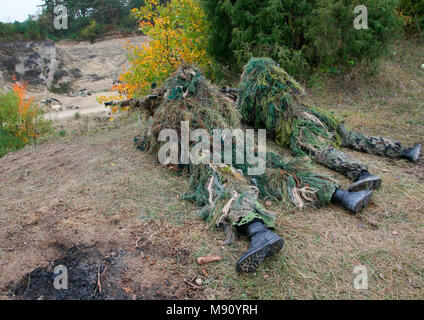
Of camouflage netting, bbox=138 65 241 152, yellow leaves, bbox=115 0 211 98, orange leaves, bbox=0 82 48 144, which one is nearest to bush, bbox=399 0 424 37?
yellow leaves, bbox=115 0 211 98

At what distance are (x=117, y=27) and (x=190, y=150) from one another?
25409 mm

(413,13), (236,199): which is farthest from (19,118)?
(413,13)

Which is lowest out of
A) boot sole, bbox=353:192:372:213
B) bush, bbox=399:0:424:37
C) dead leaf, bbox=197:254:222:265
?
dead leaf, bbox=197:254:222:265

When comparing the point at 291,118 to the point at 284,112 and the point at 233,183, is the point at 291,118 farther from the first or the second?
the point at 233,183

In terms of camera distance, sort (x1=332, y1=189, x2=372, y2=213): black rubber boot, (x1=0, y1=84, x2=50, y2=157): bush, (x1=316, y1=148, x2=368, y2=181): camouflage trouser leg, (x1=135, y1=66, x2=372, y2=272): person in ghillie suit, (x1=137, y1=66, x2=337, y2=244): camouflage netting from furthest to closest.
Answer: (x1=0, y1=84, x2=50, y2=157): bush → (x1=316, y1=148, x2=368, y2=181): camouflage trouser leg → (x1=332, y1=189, x2=372, y2=213): black rubber boot → (x1=137, y1=66, x2=337, y2=244): camouflage netting → (x1=135, y1=66, x2=372, y2=272): person in ghillie suit

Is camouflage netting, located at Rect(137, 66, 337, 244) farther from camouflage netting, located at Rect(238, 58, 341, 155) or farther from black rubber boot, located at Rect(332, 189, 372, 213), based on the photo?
camouflage netting, located at Rect(238, 58, 341, 155)

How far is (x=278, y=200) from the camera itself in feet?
8.85

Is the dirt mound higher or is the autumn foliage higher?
the autumn foliage

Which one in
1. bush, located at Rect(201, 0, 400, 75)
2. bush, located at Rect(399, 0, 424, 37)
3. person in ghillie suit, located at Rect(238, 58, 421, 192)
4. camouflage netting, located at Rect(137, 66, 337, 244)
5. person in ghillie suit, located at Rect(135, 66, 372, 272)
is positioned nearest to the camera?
person in ghillie suit, located at Rect(135, 66, 372, 272)

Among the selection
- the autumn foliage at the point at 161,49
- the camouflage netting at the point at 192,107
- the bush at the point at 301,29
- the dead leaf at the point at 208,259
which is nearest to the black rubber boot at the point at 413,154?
the camouflage netting at the point at 192,107

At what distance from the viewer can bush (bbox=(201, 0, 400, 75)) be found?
5758 mm

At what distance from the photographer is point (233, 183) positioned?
8.35 ft

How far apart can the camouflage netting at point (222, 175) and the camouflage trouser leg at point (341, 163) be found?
487mm

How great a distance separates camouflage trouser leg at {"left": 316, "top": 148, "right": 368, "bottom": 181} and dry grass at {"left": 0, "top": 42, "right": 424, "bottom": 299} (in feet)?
0.97
